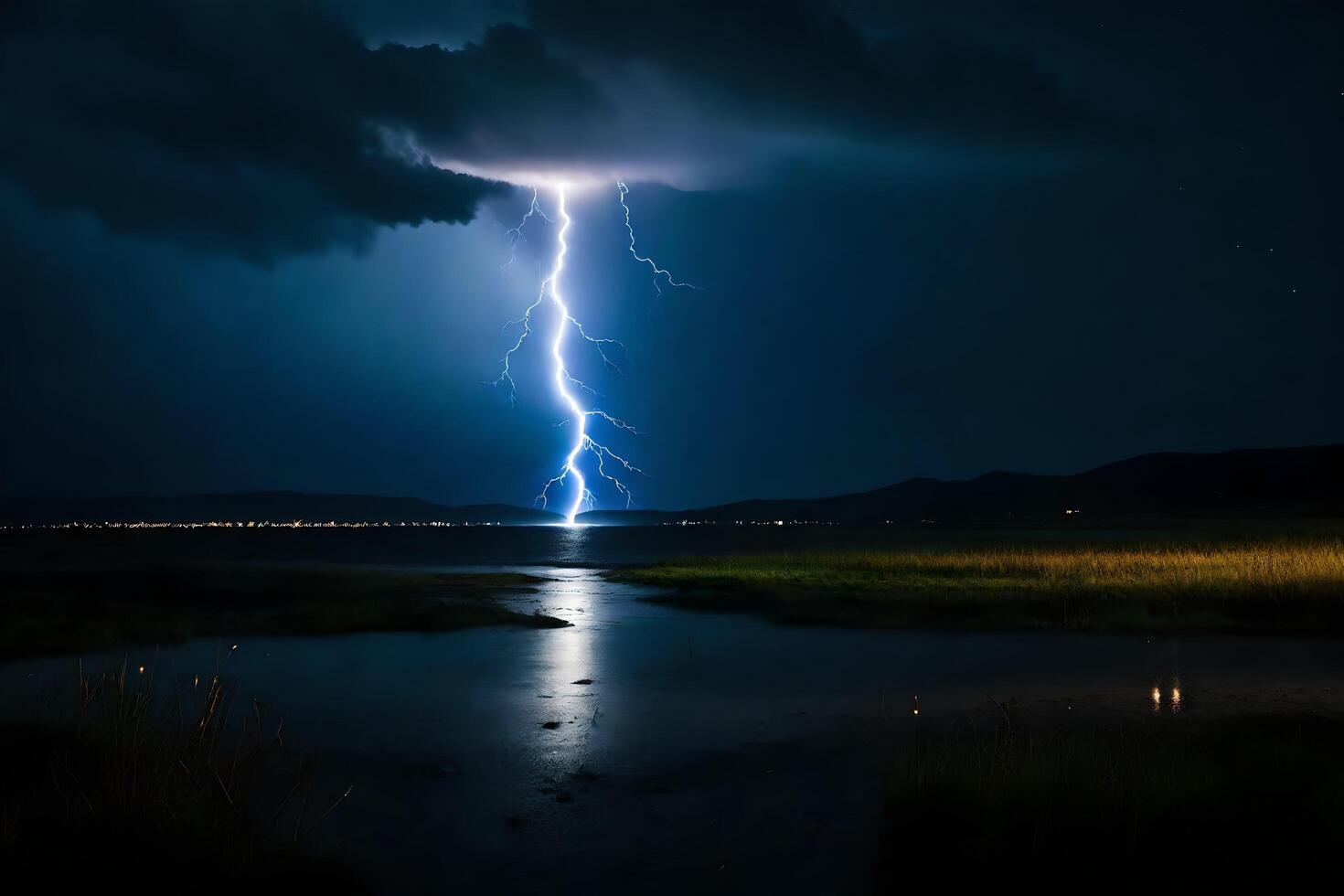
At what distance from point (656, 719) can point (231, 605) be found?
22.3 m

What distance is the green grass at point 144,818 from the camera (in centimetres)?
615

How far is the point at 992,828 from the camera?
26.2 ft

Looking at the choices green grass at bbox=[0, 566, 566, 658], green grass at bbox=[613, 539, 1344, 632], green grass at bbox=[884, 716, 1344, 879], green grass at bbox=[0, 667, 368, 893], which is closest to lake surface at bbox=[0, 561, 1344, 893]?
green grass at bbox=[884, 716, 1344, 879]

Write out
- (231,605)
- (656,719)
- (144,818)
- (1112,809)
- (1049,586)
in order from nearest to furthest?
1. (144,818)
2. (1112,809)
3. (656,719)
4. (231,605)
5. (1049,586)

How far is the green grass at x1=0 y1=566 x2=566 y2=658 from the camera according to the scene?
73.2ft

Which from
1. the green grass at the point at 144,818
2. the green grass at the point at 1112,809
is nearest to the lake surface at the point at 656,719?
the green grass at the point at 1112,809

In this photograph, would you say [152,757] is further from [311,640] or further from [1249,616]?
[1249,616]

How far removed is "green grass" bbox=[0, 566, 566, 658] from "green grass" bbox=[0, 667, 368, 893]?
43.6 ft

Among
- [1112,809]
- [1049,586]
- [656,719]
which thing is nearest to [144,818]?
[1112,809]

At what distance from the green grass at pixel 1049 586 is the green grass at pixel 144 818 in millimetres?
20120

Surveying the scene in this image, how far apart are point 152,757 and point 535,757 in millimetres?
4518

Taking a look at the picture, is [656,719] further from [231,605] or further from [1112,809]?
[231,605]

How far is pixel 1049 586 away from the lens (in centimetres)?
3269

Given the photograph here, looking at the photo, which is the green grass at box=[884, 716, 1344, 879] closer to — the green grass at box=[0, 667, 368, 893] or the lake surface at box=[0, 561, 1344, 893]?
the lake surface at box=[0, 561, 1344, 893]
